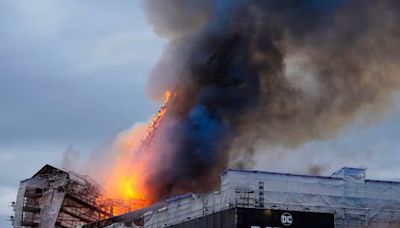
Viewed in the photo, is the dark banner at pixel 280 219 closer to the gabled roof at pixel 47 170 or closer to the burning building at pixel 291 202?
the burning building at pixel 291 202

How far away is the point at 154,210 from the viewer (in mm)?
99688

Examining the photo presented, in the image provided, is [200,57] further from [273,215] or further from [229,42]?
[273,215]

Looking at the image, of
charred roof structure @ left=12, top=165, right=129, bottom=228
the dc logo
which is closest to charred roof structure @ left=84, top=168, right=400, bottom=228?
the dc logo

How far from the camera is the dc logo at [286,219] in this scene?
78062 mm

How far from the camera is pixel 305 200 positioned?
82.9 metres

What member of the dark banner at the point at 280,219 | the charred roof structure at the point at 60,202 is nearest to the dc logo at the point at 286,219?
the dark banner at the point at 280,219

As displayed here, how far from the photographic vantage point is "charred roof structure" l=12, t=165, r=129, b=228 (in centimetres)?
12475

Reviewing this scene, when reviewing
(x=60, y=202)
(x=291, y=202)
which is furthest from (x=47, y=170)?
(x=291, y=202)

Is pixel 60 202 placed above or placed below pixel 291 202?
above

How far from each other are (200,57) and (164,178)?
19460 millimetres

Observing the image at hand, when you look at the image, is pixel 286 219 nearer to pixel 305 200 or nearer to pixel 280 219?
pixel 280 219

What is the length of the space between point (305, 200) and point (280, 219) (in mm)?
5950

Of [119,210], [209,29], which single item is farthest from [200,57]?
[119,210]

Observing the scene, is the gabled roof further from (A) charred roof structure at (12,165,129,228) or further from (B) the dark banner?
(B) the dark banner
